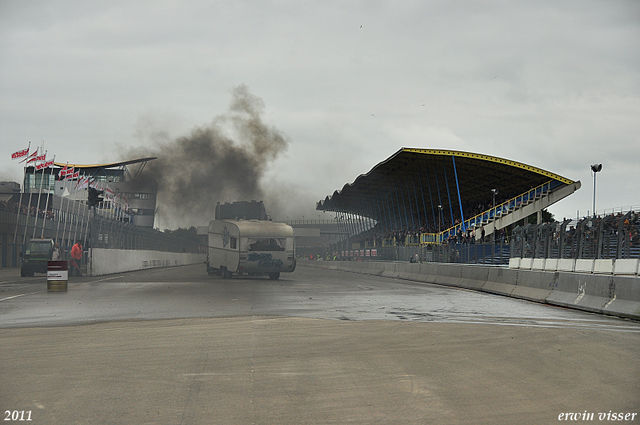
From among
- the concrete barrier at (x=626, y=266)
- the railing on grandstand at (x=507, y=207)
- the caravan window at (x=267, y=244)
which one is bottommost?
the concrete barrier at (x=626, y=266)

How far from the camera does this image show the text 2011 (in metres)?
5.58

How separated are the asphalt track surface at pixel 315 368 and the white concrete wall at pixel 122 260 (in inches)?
946

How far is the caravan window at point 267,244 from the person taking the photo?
34906mm

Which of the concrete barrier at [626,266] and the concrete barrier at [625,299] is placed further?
the concrete barrier at [626,266]

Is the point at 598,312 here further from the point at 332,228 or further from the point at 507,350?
the point at 332,228

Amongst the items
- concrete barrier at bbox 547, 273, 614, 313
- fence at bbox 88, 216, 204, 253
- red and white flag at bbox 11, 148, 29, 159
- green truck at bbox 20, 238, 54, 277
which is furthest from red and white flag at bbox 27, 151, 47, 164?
concrete barrier at bbox 547, 273, 614, 313

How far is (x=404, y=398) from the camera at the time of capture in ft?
20.9

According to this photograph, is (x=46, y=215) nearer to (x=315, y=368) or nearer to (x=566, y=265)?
(x=566, y=265)

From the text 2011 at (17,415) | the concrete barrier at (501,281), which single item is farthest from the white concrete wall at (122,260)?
the text 2011 at (17,415)

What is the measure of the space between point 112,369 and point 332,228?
526ft

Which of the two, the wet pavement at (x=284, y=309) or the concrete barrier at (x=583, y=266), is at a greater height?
the concrete barrier at (x=583, y=266)

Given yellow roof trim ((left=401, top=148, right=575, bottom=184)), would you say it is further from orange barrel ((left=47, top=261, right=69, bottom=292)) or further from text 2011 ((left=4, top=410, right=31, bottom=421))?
text 2011 ((left=4, top=410, right=31, bottom=421))

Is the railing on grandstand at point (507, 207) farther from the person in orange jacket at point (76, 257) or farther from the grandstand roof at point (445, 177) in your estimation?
the person in orange jacket at point (76, 257)

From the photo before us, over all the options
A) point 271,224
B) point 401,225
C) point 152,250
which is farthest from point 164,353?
point 401,225
